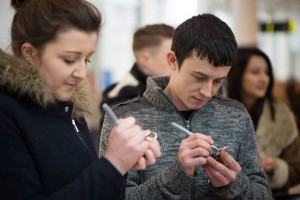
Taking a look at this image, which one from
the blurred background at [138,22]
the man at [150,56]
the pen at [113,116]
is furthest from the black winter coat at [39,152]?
the blurred background at [138,22]

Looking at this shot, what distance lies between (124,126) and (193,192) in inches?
21.8

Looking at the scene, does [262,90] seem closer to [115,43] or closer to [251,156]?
[251,156]

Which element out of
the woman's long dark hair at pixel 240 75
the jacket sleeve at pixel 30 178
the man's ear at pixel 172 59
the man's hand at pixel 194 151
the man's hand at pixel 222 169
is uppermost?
the man's ear at pixel 172 59

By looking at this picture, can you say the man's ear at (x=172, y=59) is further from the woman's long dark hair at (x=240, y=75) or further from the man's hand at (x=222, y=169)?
the woman's long dark hair at (x=240, y=75)

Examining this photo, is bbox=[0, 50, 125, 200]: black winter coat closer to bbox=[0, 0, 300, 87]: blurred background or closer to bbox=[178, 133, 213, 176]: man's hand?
bbox=[178, 133, 213, 176]: man's hand

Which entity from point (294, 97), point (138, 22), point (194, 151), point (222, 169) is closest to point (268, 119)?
point (222, 169)

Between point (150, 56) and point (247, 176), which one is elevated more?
point (150, 56)

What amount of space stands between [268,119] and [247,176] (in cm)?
135

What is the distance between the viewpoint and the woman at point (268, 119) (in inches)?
109

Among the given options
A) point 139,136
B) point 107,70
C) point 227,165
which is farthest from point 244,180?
point 107,70

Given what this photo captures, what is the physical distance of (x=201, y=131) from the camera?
173 cm

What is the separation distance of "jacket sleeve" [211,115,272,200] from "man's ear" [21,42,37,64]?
744 mm

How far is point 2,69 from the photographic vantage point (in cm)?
124

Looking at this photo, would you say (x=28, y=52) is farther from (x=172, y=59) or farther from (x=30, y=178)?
(x=172, y=59)
